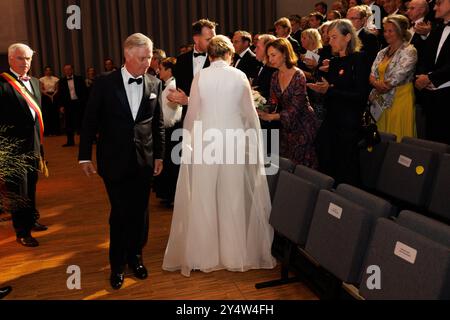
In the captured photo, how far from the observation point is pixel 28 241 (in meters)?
3.99

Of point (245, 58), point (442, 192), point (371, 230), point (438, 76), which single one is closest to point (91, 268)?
point (371, 230)

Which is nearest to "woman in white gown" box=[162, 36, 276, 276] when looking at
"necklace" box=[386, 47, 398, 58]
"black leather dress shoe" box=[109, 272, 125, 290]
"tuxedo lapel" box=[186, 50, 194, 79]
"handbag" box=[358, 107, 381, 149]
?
"black leather dress shoe" box=[109, 272, 125, 290]

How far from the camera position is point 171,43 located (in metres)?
12.2

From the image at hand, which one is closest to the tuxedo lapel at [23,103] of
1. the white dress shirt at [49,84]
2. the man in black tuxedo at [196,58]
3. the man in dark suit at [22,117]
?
the man in dark suit at [22,117]

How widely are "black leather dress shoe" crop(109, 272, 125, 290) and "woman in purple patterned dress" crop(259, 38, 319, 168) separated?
1617 mm

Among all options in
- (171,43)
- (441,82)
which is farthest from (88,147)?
(171,43)

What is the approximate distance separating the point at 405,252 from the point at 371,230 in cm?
33

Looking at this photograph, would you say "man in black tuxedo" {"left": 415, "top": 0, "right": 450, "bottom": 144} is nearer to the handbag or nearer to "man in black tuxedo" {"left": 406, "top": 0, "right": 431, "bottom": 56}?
"man in black tuxedo" {"left": 406, "top": 0, "right": 431, "bottom": 56}

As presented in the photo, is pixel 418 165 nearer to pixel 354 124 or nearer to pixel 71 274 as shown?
pixel 354 124

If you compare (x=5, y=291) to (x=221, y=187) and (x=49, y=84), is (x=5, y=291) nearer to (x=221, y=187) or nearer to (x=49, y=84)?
(x=221, y=187)

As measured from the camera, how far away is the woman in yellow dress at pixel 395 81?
4.17 m

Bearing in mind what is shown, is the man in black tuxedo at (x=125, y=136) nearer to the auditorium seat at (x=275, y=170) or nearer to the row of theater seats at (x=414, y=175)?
the auditorium seat at (x=275, y=170)

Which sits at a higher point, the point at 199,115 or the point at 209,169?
the point at 199,115

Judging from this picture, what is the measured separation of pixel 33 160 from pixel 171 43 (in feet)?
28.5
